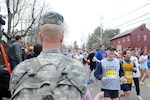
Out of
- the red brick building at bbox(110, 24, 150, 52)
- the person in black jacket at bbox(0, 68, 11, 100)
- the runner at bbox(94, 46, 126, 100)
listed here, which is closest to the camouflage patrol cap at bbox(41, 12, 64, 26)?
the person in black jacket at bbox(0, 68, 11, 100)

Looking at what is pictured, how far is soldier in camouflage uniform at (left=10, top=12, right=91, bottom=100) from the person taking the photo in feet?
6.66

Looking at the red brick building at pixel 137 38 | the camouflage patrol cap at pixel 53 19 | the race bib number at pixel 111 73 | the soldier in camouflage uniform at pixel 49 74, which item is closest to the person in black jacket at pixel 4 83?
the soldier in camouflage uniform at pixel 49 74

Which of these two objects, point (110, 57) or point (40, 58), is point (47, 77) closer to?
point (40, 58)

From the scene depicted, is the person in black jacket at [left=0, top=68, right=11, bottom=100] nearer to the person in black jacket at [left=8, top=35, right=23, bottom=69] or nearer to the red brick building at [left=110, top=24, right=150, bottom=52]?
the person in black jacket at [left=8, top=35, right=23, bottom=69]

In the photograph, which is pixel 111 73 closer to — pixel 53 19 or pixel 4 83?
pixel 4 83

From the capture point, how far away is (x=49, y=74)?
6.82ft

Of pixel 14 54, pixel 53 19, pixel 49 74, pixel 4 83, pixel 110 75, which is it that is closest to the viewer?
pixel 49 74

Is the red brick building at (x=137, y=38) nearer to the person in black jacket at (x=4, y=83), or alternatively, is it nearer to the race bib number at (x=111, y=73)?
the race bib number at (x=111, y=73)

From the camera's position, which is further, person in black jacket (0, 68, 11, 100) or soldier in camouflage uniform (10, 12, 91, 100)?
person in black jacket (0, 68, 11, 100)

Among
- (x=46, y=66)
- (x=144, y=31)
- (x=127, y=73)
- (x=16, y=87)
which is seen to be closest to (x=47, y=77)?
(x=46, y=66)

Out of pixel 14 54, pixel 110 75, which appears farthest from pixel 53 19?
pixel 14 54

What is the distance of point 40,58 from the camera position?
2209mm

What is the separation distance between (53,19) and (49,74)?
46 centimetres

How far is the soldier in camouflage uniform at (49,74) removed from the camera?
2031mm
